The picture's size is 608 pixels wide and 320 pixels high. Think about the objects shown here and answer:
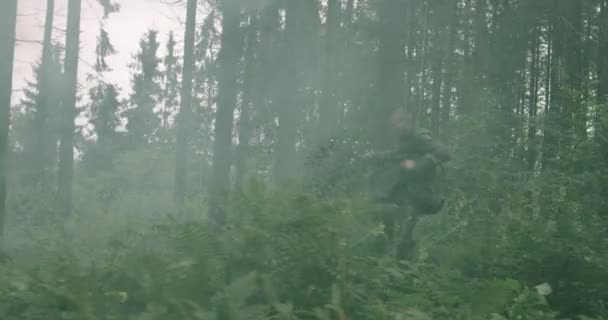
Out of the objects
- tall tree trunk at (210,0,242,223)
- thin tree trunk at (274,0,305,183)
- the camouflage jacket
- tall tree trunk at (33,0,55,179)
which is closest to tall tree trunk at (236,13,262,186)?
thin tree trunk at (274,0,305,183)

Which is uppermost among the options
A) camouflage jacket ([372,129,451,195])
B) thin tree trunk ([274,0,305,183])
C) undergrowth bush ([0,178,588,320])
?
thin tree trunk ([274,0,305,183])

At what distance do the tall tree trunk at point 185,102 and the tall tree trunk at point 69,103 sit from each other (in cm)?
331

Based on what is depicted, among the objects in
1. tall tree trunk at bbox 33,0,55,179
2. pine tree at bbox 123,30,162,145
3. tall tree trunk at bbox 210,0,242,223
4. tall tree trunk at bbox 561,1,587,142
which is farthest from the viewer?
pine tree at bbox 123,30,162,145

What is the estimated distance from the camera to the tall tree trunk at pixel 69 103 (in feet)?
68.6

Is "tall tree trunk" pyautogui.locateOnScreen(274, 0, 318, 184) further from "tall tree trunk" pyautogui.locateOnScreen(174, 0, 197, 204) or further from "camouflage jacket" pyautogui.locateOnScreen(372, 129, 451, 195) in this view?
"camouflage jacket" pyautogui.locateOnScreen(372, 129, 451, 195)

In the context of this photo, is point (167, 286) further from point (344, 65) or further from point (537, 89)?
point (537, 89)

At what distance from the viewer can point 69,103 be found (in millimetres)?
21938

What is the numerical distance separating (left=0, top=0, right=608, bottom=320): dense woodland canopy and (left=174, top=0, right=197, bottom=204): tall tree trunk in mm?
67

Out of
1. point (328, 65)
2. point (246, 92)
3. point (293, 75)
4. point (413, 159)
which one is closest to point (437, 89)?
point (328, 65)

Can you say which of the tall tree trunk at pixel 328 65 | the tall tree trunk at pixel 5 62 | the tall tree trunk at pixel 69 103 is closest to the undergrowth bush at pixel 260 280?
the tall tree trunk at pixel 5 62

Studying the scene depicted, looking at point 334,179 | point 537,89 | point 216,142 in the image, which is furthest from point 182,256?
point 537,89

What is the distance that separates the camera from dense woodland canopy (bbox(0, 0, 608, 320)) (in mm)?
5629

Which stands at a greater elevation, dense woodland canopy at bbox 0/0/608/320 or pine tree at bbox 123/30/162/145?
pine tree at bbox 123/30/162/145

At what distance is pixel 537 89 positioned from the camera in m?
31.9
